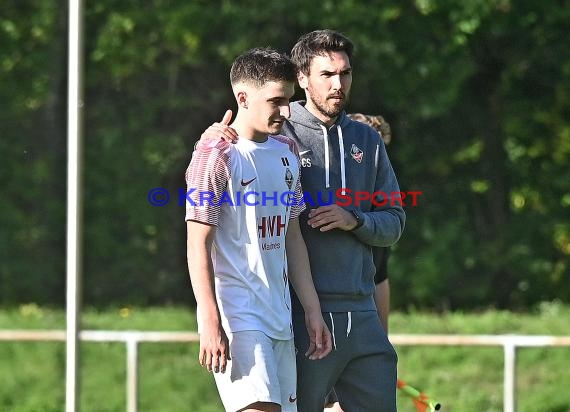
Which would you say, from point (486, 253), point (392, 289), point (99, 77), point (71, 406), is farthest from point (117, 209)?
point (71, 406)

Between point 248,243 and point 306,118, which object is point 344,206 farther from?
point 248,243

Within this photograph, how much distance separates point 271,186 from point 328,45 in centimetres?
58

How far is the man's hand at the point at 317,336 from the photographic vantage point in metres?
4.08

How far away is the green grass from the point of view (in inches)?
344

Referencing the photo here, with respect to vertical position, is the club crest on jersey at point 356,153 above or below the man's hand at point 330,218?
above

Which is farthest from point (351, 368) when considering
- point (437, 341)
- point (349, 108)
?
point (349, 108)

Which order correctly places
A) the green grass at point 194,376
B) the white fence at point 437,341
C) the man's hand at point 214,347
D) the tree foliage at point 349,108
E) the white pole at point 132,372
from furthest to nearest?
1. the tree foliage at point 349,108
2. the green grass at point 194,376
3. the white pole at point 132,372
4. the white fence at point 437,341
5. the man's hand at point 214,347

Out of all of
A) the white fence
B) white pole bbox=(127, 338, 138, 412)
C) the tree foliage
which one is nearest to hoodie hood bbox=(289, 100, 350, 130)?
the white fence

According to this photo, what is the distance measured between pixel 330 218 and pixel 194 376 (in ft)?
17.0

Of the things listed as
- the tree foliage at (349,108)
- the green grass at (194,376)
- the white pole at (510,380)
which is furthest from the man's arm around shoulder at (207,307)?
the tree foliage at (349,108)

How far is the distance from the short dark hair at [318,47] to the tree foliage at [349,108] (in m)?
8.40

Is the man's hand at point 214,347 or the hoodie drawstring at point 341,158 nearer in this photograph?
the man's hand at point 214,347

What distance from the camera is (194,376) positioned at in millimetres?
9156

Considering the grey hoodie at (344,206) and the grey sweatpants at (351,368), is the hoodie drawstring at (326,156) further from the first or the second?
the grey sweatpants at (351,368)
